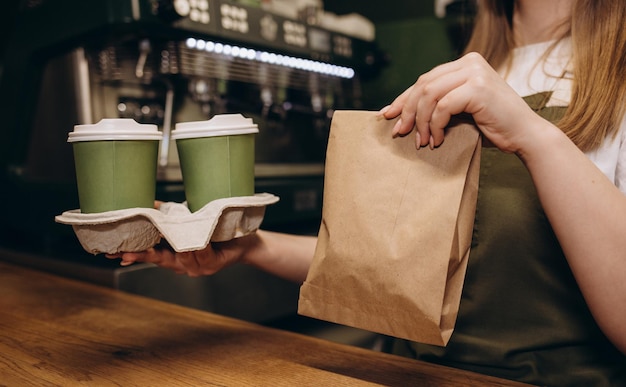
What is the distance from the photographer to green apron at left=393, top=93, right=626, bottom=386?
90 centimetres

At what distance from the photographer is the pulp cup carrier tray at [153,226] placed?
2.19ft

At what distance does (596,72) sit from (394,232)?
0.50 meters

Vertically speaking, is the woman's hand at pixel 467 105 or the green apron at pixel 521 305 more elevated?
the woman's hand at pixel 467 105

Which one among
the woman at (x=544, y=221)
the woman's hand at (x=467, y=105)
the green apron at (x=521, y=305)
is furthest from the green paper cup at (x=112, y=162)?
the green apron at (x=521, y=305)

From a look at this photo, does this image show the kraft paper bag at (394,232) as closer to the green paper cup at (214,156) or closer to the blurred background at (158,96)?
the green paper cup at (214,156)

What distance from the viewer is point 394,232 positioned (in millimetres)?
658

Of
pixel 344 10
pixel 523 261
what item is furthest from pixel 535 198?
pixel 344 10

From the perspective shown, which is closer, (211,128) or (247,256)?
(211,128)

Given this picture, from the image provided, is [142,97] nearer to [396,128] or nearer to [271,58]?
[271,58]

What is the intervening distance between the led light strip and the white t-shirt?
0.85 meters

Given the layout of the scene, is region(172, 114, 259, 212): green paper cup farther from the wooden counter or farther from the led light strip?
the led light strip

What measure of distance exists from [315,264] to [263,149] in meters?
1.29

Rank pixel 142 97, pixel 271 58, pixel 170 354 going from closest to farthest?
pixel 170 354
pixel 142 97
pixel 271 58

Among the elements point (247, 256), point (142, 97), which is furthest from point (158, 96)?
point (247, 256)
